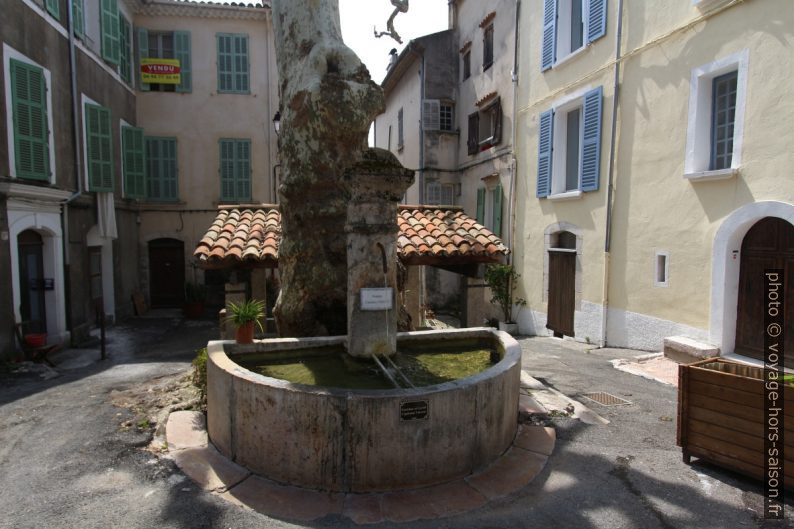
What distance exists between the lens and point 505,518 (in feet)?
A: 11.2

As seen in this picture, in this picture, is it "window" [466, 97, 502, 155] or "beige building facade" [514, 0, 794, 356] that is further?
"window" [466, 97, 502, 155]

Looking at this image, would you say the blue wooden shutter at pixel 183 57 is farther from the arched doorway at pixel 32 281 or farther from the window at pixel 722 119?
the window at pixel 722 119

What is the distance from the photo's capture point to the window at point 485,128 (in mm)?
13748

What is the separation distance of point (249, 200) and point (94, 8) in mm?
6227

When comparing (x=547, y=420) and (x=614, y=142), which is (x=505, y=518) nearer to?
(x=547, y=420)

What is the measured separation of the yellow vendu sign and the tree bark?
10.4 m

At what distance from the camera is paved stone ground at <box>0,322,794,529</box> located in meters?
3.37

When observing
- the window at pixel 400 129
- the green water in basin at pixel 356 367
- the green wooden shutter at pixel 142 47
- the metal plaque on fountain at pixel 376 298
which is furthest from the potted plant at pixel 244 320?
the window at pixel 400 129

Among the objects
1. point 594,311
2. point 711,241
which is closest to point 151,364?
point 594,311

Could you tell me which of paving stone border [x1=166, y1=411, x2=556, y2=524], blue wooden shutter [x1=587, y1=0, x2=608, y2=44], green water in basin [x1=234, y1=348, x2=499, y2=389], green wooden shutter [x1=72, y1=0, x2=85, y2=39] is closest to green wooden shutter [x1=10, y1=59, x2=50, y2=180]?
green wooden shutter [x1=72, y1=0, x2=85, y2=39]

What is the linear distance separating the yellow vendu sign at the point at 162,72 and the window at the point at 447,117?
28.5ft

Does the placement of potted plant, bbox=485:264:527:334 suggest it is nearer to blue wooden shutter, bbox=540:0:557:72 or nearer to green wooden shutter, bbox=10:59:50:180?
blue wooden shutter, bbox=540:0:557:72

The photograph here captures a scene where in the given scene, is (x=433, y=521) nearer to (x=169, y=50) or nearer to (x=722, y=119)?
(x=722, y=119)

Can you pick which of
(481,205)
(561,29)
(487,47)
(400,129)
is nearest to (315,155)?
(561,29)
